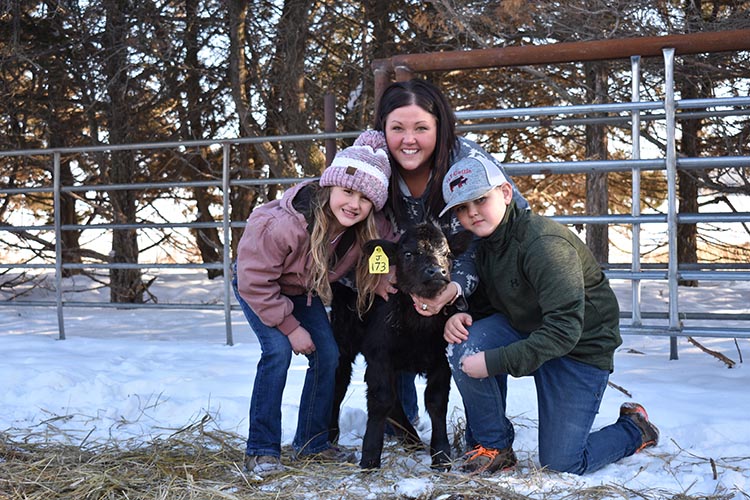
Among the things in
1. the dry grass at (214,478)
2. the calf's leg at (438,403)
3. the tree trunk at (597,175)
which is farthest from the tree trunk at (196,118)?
the calf's leg at (438,403)

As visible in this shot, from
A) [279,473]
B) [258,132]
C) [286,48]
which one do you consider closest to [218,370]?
[279,473]

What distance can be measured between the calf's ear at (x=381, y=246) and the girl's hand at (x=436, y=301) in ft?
0.61

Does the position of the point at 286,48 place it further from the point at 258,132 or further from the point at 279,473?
the point at 279,473

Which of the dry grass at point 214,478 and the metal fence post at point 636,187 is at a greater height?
the metal fence post at point 636,187

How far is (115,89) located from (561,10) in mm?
4890

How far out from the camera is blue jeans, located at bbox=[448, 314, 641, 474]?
2885mm

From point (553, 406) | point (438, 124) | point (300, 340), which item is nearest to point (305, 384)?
point (300, 340)

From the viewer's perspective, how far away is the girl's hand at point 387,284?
310cm

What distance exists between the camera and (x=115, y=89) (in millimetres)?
8445

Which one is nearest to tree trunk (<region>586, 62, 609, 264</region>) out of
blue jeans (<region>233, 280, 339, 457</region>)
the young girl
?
the young girl

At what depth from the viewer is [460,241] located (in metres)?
2.99

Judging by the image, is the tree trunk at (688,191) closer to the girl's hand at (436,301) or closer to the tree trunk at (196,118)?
the tree trunk at (196,118)

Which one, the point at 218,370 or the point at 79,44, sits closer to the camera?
the point at 218,370

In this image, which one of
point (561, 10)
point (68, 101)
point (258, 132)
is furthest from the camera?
→ point (258, 132)
